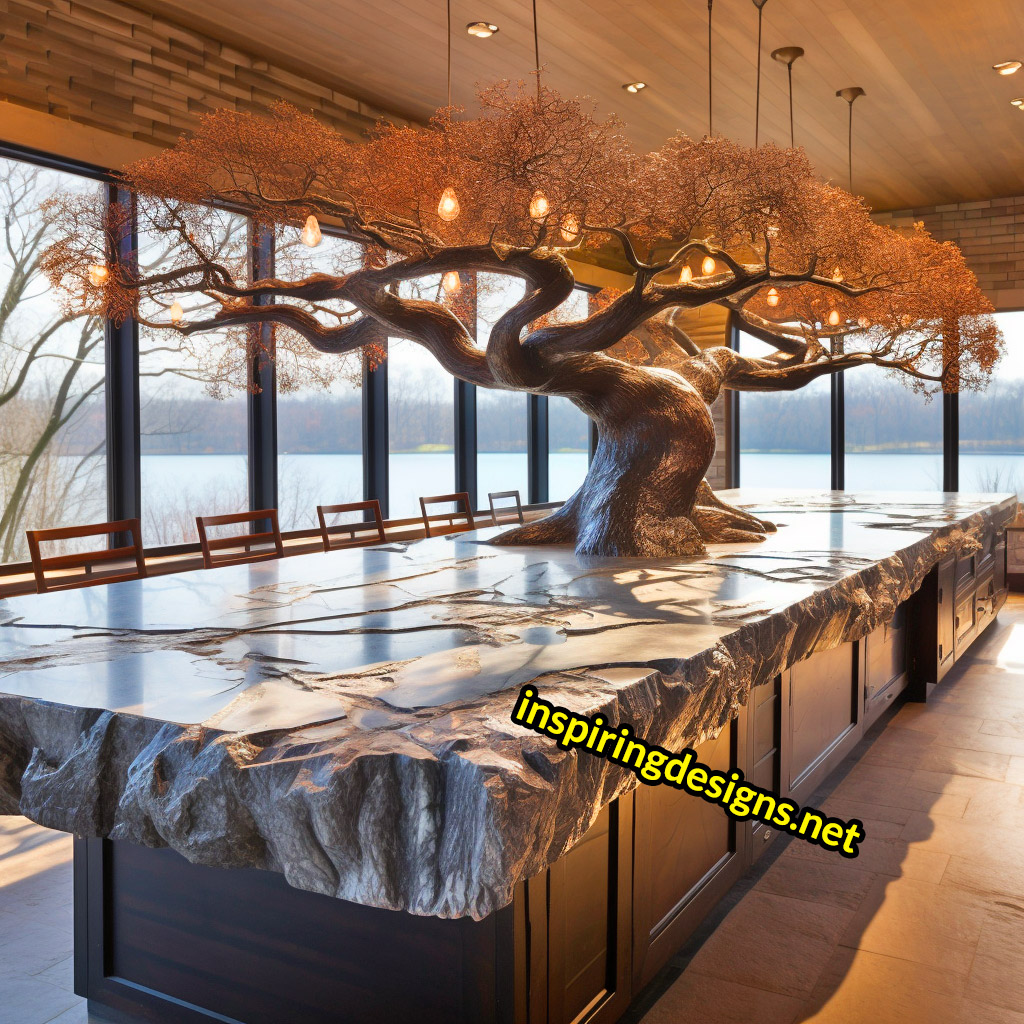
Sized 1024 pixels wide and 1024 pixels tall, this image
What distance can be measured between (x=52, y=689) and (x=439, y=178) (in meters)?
1.71

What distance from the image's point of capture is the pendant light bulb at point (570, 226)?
246 cm

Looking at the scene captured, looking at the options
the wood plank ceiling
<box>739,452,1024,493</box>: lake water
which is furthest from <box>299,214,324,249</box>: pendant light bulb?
<box>739,452,1024,493</box>: lake water

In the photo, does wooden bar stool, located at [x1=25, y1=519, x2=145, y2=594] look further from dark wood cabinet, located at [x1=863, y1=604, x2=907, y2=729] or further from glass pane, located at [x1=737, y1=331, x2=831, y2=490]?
glass pane, located at [x1=737, y1=331, x2=831, y2=490]

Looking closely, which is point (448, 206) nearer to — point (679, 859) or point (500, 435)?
point (679, 859)

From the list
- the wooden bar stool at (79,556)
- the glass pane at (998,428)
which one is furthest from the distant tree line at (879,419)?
the wooden bar stool at (79,556)

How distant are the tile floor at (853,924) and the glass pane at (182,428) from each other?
187 cm

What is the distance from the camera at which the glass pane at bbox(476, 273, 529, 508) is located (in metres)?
6.71

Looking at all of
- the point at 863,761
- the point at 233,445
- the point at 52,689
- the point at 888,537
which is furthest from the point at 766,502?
the point at 52,689

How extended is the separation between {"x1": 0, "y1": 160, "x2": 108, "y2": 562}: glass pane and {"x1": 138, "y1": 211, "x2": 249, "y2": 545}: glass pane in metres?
0.23

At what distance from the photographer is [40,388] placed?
3.87 meters

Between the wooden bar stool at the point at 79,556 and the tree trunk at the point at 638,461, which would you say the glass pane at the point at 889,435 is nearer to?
the tree trunk at the point at 638,461

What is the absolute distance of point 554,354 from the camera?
282 centimetres

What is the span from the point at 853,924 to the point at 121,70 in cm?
413

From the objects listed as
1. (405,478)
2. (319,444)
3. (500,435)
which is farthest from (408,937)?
(500,435)
